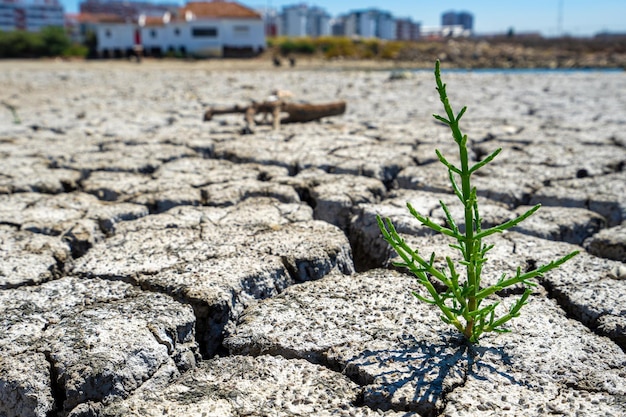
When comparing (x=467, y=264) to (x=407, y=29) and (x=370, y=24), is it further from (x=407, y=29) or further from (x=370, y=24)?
(x=407, y=29)

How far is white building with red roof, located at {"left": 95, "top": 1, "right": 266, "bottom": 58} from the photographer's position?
25156 mm

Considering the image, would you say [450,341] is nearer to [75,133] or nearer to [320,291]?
[320,291]

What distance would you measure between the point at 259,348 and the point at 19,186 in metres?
1.81

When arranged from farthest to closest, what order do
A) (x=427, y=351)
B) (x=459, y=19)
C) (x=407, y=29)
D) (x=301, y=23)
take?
1. (x=459, y=19)
2. (x=407, y=29)
3. (x=301, y=23)
4. (x=427, y=351)

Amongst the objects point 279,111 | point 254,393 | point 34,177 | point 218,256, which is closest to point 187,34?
point 279,111

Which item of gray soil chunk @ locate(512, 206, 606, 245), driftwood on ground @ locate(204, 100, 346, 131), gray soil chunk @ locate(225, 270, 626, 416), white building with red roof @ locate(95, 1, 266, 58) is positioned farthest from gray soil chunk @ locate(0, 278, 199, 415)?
white building with red roof @ locate(95, 1, 266, 58)

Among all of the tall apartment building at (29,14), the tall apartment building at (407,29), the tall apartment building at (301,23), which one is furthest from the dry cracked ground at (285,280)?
the tall apartment building at (407,29)

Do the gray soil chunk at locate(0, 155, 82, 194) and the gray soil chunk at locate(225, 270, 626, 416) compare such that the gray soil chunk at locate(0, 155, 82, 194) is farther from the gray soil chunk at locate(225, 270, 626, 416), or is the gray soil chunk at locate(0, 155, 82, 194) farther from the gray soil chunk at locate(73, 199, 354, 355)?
the gray soil chunk at locate(225, 270, 626, 416)

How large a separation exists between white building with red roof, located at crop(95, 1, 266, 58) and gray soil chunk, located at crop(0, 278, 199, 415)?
24293 mm

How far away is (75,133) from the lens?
13.4 feet

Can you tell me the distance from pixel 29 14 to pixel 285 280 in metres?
96.0

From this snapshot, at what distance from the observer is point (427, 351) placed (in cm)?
133

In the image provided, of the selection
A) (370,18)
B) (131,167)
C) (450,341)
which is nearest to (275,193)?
(131,167)

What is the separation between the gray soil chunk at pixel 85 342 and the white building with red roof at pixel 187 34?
24293 mm
